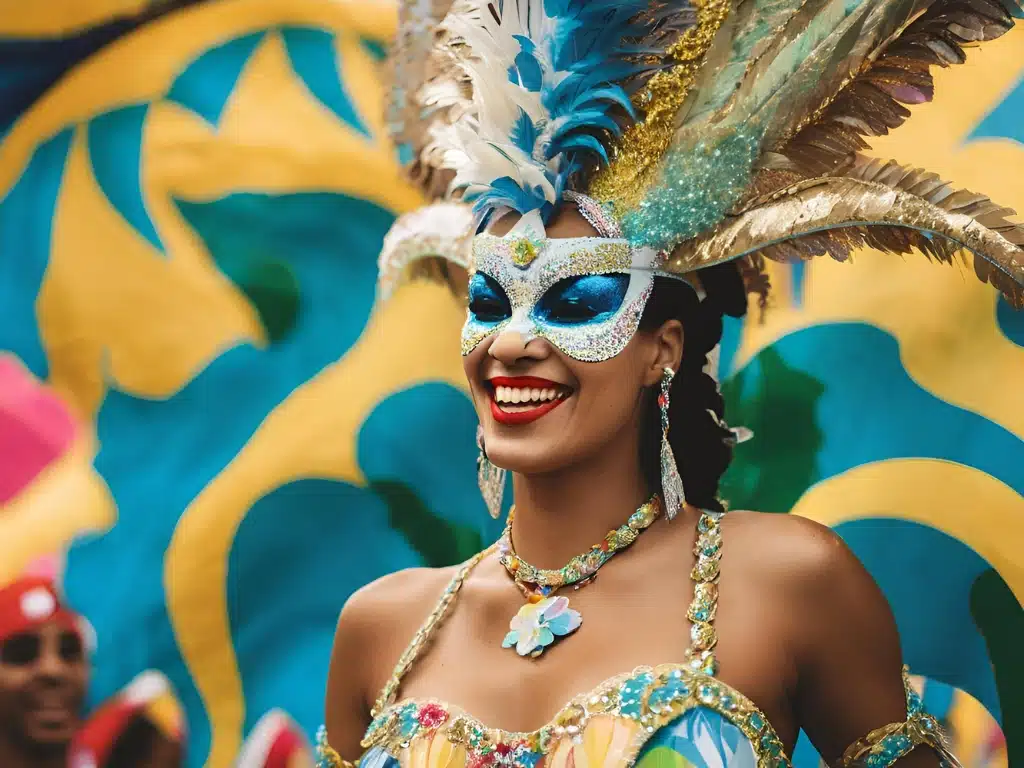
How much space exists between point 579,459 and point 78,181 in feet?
6.41

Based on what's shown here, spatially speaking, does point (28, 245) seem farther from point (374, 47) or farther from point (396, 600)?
point (396, 600)

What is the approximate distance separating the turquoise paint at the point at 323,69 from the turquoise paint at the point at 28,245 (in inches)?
24.9

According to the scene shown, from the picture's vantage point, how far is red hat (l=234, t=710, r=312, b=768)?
3.33 meters

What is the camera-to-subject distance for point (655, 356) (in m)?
2.30

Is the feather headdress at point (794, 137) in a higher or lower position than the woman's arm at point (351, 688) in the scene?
higher

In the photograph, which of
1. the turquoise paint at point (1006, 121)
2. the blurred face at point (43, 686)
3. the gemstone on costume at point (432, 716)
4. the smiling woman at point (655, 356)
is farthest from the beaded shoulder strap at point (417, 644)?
the turquoise paint at point (1006, 121)

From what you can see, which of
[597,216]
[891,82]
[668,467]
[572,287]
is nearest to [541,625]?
[668,467]

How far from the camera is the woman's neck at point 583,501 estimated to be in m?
2.31

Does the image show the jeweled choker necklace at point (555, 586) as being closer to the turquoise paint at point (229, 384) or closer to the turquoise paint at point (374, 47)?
the turquoise paint at point (229, 384)

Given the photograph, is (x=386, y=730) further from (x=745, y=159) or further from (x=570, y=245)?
(x=745, y=159)

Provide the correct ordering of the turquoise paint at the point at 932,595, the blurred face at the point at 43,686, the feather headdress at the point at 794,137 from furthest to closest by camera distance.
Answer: the blurred face at the point at 43,686 → the turquoise paint at the point at 932,595 → the feather headdress at the point at 794,137

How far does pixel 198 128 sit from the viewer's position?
11.8 feet

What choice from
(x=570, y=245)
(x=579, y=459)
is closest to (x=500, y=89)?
(x=570, y=245)

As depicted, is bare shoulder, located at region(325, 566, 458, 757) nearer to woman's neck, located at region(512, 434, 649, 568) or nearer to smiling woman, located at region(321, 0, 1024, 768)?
smiling woman, located at region(321, 0, 1024, 768)
